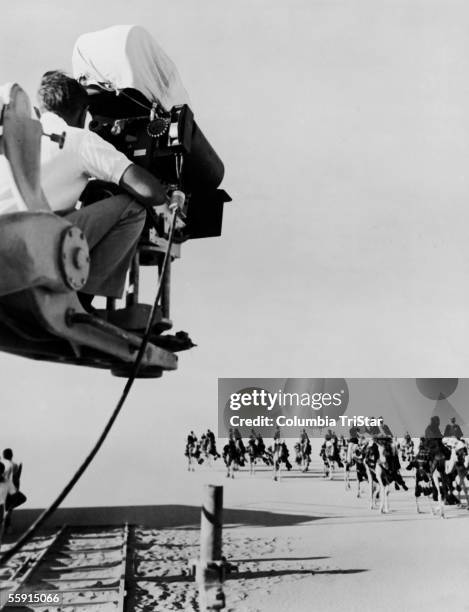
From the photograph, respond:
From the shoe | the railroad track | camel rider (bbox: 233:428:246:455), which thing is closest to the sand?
the railroad track

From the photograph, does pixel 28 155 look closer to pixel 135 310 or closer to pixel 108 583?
pixel 135 310

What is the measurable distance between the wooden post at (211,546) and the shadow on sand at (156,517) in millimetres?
12117

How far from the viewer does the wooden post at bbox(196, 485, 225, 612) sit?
6998 mm

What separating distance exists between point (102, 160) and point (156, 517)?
66.4 ft

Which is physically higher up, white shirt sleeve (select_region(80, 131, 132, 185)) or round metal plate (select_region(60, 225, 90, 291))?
white shirt sleeve (select_region(80, 131, 132, 185))

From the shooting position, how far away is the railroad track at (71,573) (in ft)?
39.3

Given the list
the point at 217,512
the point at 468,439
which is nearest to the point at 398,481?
the point at 468,439

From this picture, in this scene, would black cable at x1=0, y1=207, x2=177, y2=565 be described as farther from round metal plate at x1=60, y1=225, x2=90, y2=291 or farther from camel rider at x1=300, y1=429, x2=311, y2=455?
camel rider at x1=300, y1=429, x2=311, y2=455

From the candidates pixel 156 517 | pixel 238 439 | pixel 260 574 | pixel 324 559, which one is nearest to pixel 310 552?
pixel 324 559

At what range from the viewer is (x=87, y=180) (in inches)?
129

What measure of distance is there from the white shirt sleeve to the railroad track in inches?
331

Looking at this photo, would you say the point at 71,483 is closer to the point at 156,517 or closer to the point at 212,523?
the point at 212,523

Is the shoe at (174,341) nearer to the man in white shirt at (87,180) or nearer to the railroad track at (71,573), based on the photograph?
the man in white shirt at (87,180)

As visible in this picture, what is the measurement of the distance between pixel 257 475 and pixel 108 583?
18475mm
